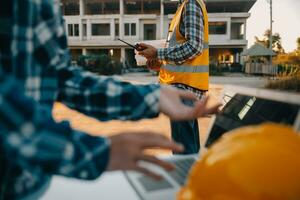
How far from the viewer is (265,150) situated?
720 mm

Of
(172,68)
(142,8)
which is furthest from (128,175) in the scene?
(142,8)

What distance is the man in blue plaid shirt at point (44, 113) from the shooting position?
631 millimetres

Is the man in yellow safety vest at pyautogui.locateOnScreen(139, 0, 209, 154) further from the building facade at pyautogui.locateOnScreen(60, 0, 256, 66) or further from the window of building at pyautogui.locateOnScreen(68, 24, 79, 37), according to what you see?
the window of building at pyautogui.locateOnScreen(68, 24, 79, 37)

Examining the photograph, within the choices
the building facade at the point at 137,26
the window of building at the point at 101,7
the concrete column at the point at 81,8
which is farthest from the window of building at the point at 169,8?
the concrete column at the point at 81,8

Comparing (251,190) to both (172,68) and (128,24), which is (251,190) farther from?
(128,24)

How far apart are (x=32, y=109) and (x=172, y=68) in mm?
2258

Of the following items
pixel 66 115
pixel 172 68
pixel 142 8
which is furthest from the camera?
pixel 142 8

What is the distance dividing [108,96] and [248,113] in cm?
51

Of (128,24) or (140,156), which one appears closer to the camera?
(140,156)

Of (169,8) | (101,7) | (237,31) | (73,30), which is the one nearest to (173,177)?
(169,8)

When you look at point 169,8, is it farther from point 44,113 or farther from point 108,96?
point 44,113

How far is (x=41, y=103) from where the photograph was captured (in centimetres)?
84

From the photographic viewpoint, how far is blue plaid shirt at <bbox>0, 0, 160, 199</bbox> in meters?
0.63

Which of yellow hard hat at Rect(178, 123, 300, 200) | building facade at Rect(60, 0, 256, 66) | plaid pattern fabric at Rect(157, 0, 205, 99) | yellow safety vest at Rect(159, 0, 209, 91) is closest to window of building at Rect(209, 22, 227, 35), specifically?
building facade at Rect(60, 0, 256, 66)
